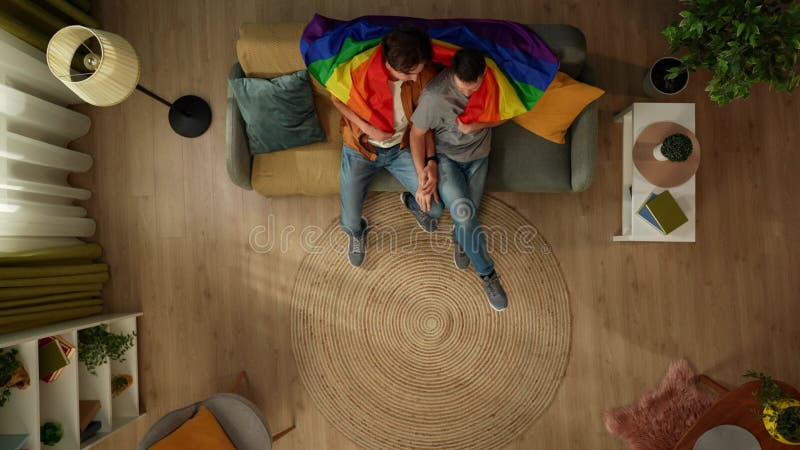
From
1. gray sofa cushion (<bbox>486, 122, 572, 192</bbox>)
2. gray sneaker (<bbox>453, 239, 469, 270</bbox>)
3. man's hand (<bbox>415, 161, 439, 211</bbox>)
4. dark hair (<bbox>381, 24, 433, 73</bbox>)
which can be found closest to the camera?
dark hair (<bbox>381, 24, 433, 73</bbox>)

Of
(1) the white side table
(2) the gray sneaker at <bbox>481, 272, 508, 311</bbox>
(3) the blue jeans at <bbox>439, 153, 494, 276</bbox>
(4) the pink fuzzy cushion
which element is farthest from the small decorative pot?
(3) the blue jeans at <bbox>439, 153, 494, 276</bbox>

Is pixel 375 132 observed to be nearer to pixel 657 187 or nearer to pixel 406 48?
pixel 406 48

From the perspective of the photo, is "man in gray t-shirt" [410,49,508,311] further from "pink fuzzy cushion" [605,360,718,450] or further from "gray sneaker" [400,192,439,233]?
"pink fuzzy cushion" [605,360,718,450]

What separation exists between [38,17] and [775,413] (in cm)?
369

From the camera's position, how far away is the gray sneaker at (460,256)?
2.58m

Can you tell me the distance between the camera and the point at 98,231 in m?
2.77

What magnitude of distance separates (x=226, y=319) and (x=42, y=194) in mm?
1126

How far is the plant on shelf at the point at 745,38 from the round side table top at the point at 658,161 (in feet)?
0.90

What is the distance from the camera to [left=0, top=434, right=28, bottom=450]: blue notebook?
1.92 metres

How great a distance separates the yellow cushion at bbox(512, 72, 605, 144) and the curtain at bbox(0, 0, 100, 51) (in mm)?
2242

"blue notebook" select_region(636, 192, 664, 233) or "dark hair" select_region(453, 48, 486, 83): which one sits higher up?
"dark hair" select_region(453, 48, 486, 83)

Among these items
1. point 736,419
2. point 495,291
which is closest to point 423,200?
point 495,291

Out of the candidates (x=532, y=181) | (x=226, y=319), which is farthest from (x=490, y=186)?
(x=226, y=319)

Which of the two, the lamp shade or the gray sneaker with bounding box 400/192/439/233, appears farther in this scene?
the gray sneaker with bounding box 400/192/439/233
